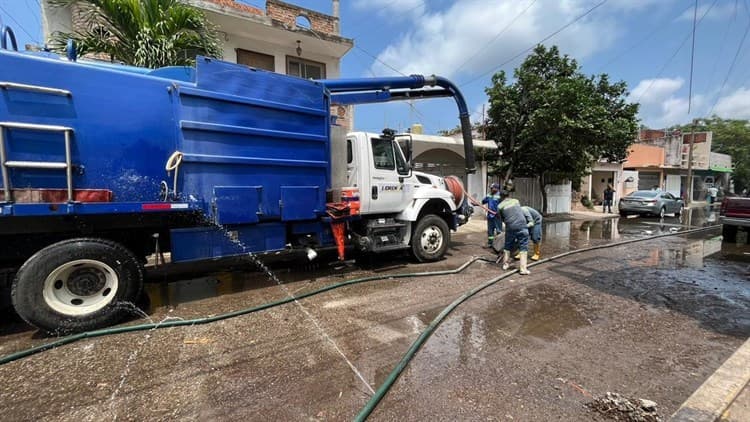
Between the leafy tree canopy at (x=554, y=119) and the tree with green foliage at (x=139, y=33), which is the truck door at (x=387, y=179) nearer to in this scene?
the tree with green foliage at (x=139, y=33)

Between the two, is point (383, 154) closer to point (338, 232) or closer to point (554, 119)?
point (338, 232)

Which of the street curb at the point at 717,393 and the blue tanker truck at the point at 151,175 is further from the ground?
the blue tanker truck at the point at 151,175

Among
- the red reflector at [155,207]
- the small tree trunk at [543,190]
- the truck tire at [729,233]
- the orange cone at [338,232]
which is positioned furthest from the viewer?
the small tree trunk at [543,190]

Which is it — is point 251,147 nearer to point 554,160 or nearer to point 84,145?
point 84,145

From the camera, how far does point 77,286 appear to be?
3865 mm

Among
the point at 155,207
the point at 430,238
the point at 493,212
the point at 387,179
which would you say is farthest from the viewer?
the point at 493,212

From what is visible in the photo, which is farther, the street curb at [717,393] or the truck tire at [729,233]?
the truck tire at [729,233]

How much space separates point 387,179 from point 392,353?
3723 millimetres

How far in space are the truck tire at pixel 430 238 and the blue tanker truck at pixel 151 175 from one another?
1.00m

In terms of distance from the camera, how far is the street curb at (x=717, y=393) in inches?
96.7

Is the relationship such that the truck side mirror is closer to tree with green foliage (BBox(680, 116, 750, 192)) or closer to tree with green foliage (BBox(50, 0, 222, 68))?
tree with green foliage (BBox(50, 0, 222, 68))

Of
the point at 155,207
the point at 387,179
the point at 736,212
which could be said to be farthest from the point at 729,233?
the point at 155,207

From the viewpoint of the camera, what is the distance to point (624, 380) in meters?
3.04

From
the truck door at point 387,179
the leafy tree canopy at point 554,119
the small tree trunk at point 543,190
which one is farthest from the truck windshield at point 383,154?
the small tree trunk at point 543,190
